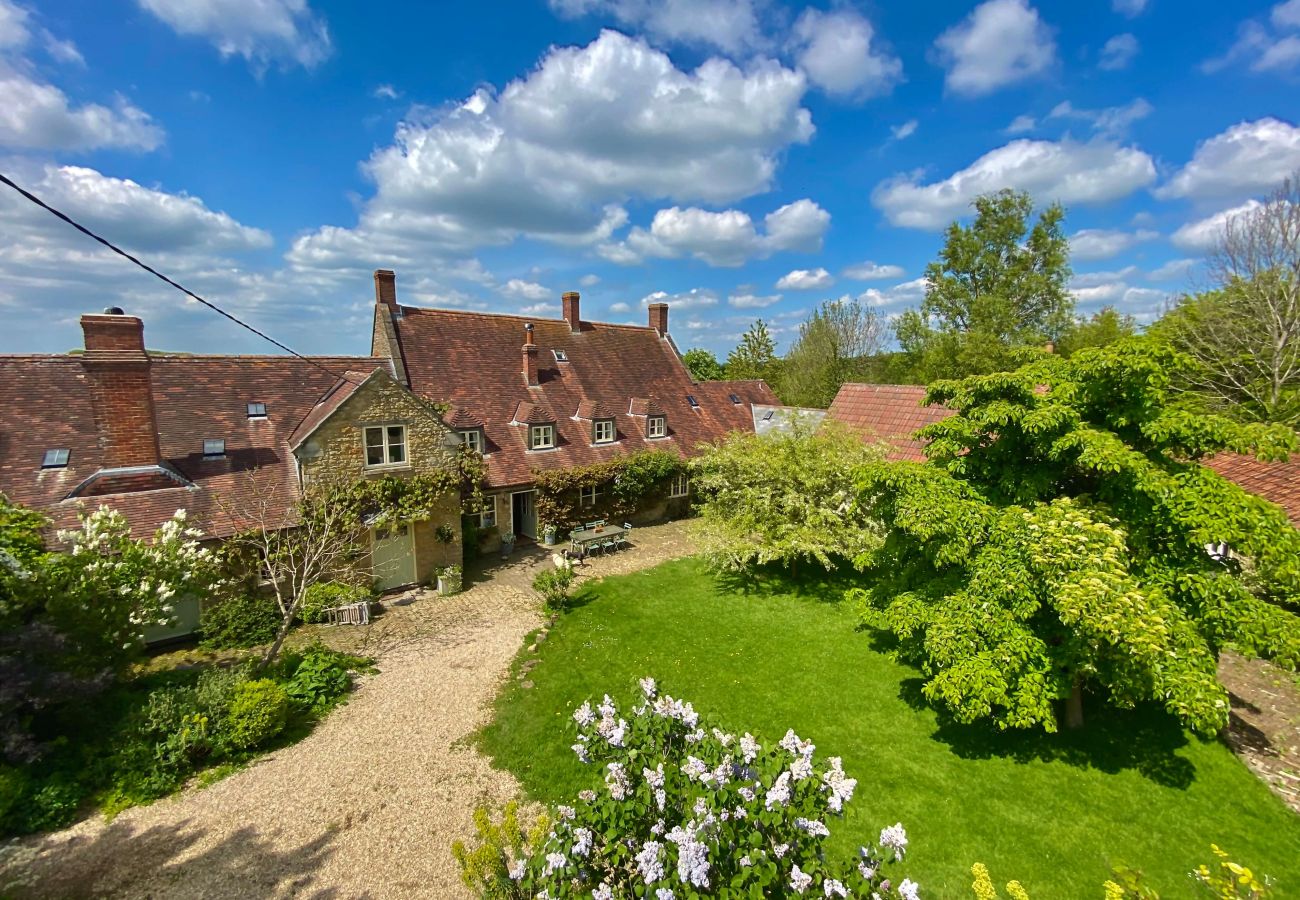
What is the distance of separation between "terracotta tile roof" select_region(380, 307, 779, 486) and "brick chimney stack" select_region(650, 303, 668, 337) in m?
0.50

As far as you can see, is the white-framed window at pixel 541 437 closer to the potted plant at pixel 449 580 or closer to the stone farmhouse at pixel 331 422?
the stone farmhouse at pixel 331 422

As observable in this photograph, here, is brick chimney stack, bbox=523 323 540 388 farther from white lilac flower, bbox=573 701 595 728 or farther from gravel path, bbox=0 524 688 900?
white lilac flower, bbox=573 701 595 728

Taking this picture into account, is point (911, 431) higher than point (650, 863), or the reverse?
point (911, 431)

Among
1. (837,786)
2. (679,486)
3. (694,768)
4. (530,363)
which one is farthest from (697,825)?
(530,363)

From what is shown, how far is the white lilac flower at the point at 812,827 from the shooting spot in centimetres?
456

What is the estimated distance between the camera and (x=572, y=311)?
27953mm

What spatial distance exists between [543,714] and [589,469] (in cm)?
1178

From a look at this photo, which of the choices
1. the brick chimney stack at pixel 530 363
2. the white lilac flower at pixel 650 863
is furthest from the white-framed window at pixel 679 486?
the white lilac flower at pixel 650 863

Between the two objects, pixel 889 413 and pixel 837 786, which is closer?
pixel 837 786

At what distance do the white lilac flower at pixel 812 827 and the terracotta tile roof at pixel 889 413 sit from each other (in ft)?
50.8

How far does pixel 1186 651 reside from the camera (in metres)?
7.57

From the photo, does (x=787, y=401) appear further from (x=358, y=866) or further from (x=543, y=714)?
(x=358, y=866)

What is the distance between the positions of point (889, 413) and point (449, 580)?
18.1m

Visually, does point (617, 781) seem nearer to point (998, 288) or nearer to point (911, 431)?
point (911, 431)
